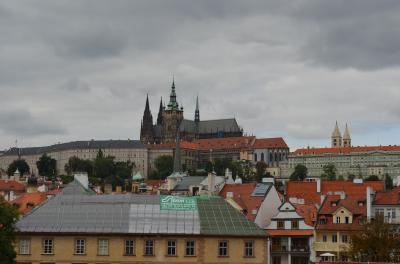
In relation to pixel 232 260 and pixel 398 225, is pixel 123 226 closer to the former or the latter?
pixel 232 260

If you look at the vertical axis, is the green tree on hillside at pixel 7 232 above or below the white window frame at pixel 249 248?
above

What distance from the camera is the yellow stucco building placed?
6012 centimetres

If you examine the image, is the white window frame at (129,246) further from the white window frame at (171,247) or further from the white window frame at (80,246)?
the white window frame at (80,246)

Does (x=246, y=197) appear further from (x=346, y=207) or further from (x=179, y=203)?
(x=179, y=203)

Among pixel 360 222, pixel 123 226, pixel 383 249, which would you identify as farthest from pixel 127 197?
pixel 360 222

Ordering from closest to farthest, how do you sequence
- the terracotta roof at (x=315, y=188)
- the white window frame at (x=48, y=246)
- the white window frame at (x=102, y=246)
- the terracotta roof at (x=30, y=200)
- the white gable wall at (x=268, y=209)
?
the white window frame at (x=102, y=246) → the white window frame at (x=48, y=246) → the white gable wall at (x=268, y=209) → the terracotta roof at (x=30, y=200) → the terracotta roof at (x=315, y=188)

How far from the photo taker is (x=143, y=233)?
60344 mm

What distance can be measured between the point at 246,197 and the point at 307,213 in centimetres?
968

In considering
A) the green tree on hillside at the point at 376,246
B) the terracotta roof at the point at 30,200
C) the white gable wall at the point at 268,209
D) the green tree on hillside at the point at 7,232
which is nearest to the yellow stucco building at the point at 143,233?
the green tree on hillside at the point at 7,232

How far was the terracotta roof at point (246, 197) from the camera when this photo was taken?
84.6 meters

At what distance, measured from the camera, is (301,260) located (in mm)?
78812

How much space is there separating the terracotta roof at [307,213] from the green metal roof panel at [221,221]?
61.3 ft

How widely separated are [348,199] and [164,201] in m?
25.0

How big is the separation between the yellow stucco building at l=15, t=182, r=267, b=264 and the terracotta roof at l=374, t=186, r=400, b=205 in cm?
2033
